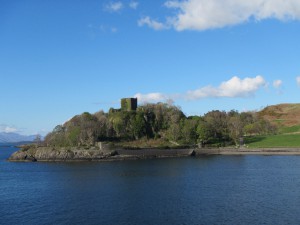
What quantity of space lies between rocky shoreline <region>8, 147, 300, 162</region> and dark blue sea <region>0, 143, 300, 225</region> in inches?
1638

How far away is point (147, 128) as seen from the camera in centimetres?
16638

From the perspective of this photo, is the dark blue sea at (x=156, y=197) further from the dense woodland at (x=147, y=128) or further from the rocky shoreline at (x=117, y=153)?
the dense woodland at (x=147, y=128)

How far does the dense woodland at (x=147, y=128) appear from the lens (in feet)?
497

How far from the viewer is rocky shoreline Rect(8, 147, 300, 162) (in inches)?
5217

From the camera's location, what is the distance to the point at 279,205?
5097 cm

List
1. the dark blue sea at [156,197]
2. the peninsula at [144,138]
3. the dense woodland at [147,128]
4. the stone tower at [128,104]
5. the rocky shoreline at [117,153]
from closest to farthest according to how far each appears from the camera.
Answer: the dark blue sea at [156,197] → the rocky shoreline at [117,153] → the peninsula at [144,138] → the dense woodland at [147,128] → the stone tower at [128,104]

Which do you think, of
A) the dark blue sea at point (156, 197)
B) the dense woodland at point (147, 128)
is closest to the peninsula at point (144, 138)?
the dense woodland at point (147, 128)

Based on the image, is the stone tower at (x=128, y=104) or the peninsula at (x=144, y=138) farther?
the stone tower at (x=128, y=104)

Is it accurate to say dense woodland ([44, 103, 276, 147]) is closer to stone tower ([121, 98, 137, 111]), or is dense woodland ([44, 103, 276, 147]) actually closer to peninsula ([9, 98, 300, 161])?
peninsula ([9, 98, 300, 161])

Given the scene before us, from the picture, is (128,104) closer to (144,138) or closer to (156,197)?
(144,138)

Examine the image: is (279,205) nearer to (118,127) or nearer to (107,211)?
(107,211)

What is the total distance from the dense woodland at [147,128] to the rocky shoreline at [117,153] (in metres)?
11.3

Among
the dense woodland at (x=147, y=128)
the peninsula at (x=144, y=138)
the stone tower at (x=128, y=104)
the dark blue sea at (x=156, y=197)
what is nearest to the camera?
the dark blue sea at (x=156, y=197)

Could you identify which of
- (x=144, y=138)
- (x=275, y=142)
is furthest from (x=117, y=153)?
(x=275, y=142)
